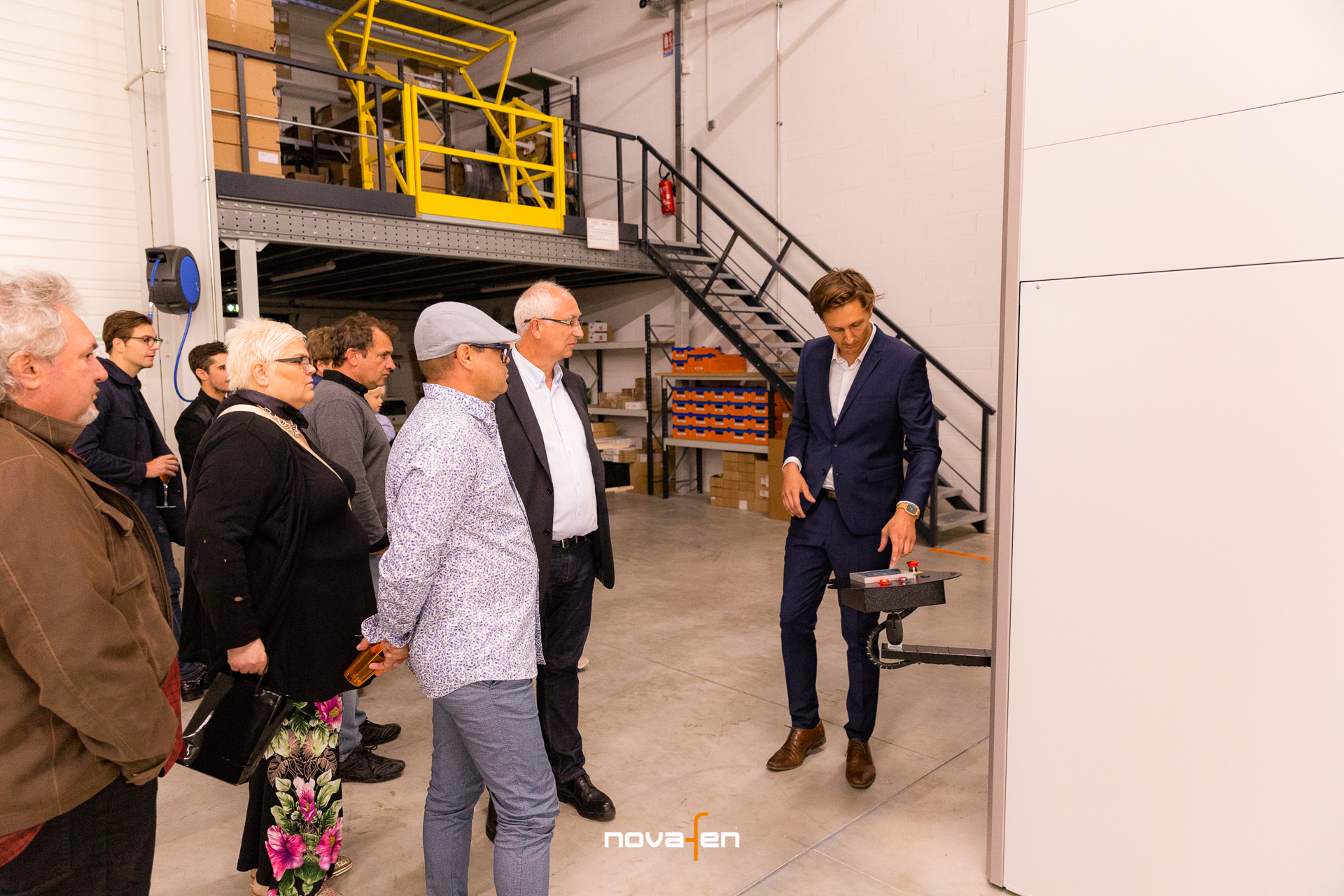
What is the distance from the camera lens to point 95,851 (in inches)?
50.6

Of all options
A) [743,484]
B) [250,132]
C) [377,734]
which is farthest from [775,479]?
[250,132]

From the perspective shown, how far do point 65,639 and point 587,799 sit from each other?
1.70 metres

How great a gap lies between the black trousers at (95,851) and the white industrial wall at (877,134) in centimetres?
612

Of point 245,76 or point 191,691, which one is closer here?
point 191,691

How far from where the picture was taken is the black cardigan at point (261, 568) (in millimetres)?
1717

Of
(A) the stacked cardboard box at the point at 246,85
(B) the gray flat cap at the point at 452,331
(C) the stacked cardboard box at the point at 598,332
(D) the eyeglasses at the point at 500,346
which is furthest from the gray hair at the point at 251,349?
(C) the stacked cardboard box at the point at 598,332

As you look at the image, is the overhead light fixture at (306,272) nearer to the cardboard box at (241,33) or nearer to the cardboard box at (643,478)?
the cardboard box at (241,33)

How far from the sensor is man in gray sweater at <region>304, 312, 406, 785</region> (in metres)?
2.59

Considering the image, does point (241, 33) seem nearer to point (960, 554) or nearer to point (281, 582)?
point (281, 582)

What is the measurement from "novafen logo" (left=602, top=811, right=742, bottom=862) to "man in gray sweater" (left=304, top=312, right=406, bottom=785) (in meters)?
0.88

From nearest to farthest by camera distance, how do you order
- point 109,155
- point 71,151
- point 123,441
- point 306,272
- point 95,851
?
point 95,851, point 123,441, point 71,151, point 109,155, point 306,272

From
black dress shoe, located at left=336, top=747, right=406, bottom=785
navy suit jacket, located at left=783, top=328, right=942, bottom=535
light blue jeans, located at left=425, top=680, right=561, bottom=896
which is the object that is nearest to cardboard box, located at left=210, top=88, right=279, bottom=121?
black dress shoe, located at left=336, top=747, right=406, bottom=785

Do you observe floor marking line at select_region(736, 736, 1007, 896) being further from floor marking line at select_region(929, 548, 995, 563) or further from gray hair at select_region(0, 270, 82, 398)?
floor marking line at select_region(929, 548, 995, 563)

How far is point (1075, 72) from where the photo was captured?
180 cm
